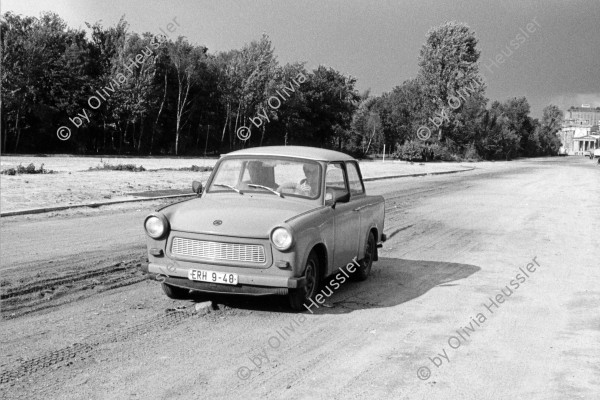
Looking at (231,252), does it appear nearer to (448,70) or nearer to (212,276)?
(212,276)

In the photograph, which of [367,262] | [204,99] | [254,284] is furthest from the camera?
[204,99]

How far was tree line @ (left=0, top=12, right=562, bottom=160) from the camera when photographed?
44.3 meters

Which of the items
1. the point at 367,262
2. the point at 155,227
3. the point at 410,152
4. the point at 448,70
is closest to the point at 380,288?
the point at 367,262

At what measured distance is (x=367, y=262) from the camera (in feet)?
28.4

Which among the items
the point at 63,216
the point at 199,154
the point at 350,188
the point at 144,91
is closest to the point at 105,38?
the point at 144,91

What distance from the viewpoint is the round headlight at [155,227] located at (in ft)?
21.9

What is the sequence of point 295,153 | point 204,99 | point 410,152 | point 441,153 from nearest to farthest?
1. point 295,153
2. point 204,99
3. point 410,152
4. point 441,153

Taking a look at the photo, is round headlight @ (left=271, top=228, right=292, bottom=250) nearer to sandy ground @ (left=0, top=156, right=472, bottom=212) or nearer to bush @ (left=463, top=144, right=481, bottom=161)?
sandy ground @ (left=0, top=156, right=472, bottom=212)

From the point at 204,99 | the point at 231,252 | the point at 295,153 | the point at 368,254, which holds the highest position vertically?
the point at 204,99

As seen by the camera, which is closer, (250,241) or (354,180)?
(250,241)

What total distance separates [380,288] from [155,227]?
3.09 m

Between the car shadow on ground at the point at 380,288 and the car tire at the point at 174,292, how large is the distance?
0.12 meters

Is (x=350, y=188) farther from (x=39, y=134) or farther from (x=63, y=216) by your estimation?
(x=39, y=134)

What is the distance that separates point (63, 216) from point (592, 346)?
1155 centimetres
